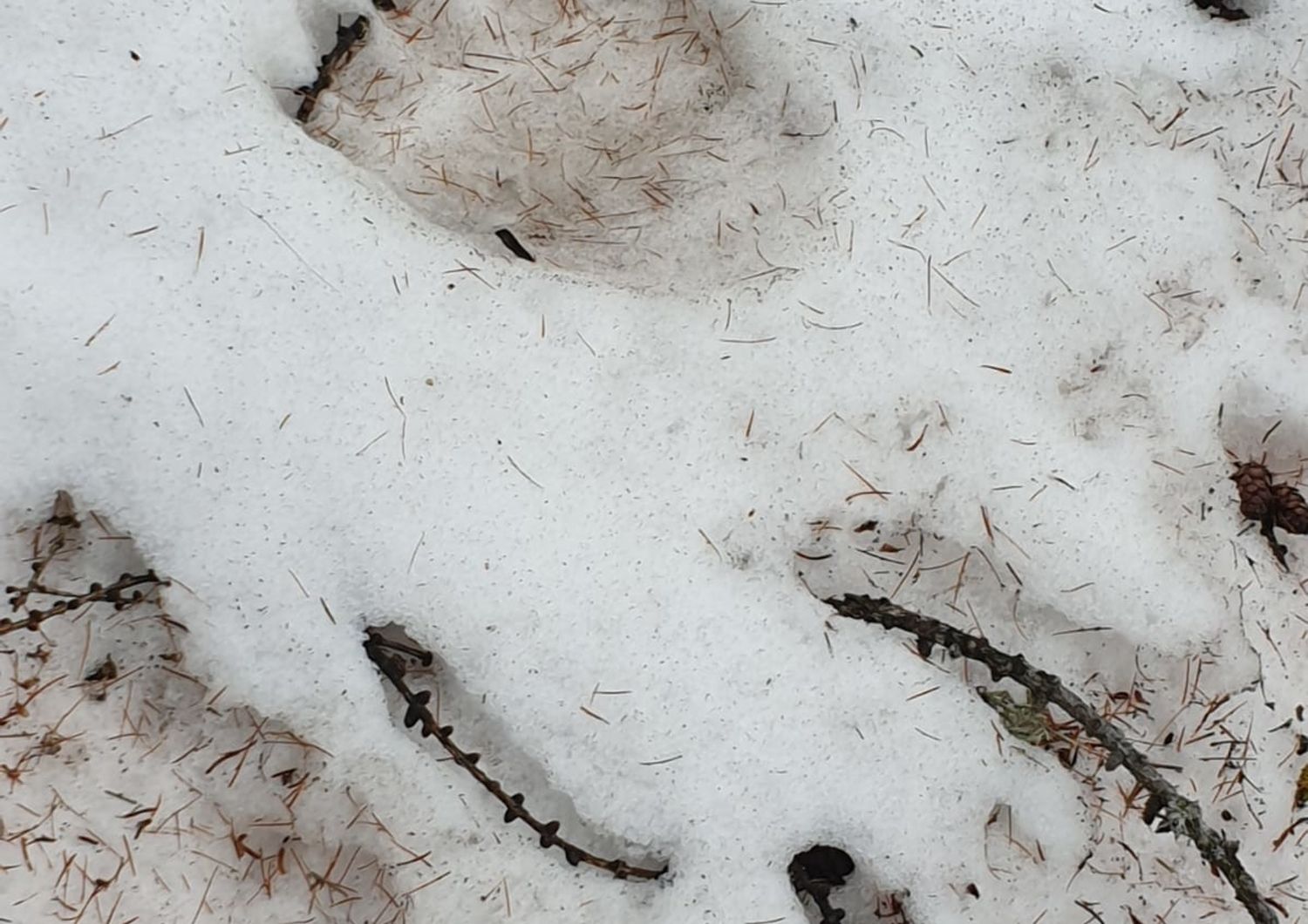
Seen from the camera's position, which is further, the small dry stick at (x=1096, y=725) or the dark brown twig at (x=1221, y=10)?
the dark brown twig at (x=1221, y=10)

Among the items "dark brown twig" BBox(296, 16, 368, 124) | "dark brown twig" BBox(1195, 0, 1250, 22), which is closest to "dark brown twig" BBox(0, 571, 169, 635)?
"dark brown twig" BBox(296, 16, 368, 124)

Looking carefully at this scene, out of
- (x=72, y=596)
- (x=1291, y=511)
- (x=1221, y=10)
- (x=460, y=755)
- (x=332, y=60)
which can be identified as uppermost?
(x=1221, y=10)

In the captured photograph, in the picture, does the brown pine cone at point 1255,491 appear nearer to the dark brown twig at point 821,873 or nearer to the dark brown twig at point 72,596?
the dark brown twig at point 821,873

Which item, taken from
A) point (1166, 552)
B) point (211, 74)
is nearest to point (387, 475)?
point (211, 74)

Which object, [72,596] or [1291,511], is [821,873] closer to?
[1291,511]

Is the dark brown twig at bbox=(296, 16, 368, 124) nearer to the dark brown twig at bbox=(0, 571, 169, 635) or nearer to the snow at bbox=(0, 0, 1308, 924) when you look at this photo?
the snow at bbox=(0, 0, 1308, 924)

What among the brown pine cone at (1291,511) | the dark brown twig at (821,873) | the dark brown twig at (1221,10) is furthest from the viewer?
the dark brown twig at (1221,10)

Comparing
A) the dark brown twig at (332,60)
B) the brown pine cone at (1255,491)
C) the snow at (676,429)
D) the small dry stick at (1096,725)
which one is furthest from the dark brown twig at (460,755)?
the brown pine cone at (1255,491)

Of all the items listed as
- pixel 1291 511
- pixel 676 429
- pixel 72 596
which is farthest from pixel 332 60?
pixel 1291 511

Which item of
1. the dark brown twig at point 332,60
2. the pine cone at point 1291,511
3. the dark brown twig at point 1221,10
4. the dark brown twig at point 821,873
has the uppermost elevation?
the dark brown twig at point 1221,10

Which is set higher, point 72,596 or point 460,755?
point 72,596
